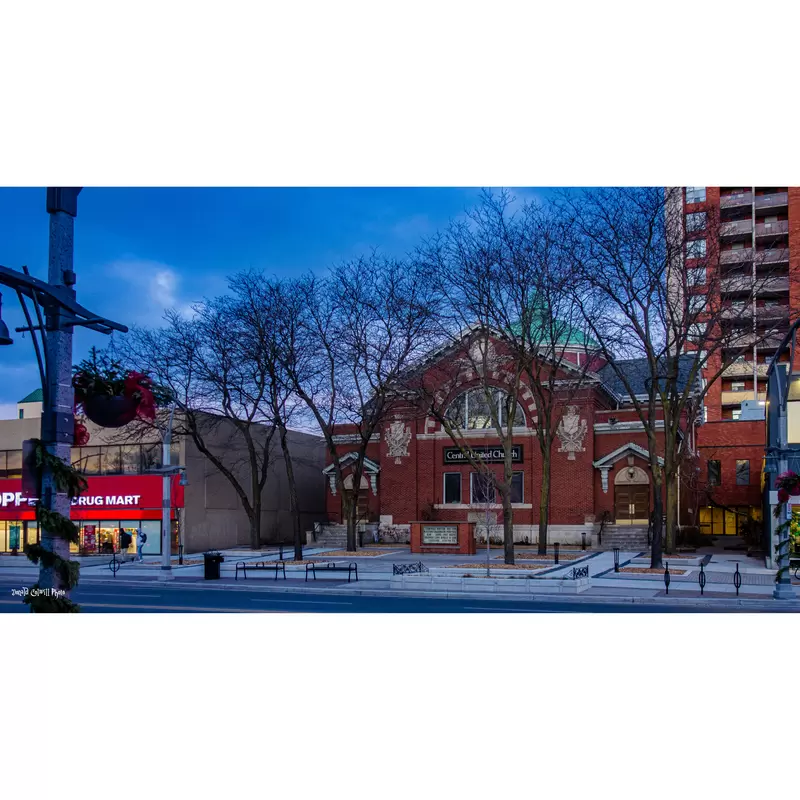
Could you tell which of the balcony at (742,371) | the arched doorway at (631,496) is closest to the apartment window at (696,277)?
the arched doorway at (631,496)

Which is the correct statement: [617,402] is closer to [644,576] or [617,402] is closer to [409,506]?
[409,506]

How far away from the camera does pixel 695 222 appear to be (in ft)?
97.0

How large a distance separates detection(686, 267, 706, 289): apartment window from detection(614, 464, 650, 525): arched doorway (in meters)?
15.3

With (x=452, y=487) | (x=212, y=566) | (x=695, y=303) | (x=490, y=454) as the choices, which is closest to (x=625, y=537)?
(x=490, y=454)

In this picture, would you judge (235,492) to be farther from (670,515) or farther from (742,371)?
(742,371)

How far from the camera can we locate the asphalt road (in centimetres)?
1923

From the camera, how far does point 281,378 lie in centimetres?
3809

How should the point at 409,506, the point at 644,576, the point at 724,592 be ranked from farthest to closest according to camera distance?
the point at 409,506
the point at 644,576
the point at 724,592

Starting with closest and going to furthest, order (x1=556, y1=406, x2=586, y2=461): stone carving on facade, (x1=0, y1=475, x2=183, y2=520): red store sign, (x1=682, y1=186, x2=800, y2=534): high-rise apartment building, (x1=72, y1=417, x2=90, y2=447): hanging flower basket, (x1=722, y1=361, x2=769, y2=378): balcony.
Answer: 1. (x1=72, y1=417, x2=90, y2=447): hanging flower basket
2. (x1=682, y1=186, x2=800, y2=534): high-rise apartment building
3. (x1=0, y1=475, x2=183, y2=520): red store sign
4. (x1=556, y1=406, x2=586, y2=461): stone carving on facade
5. (x1=722, y1=361, x2=769, y2=378): balcony

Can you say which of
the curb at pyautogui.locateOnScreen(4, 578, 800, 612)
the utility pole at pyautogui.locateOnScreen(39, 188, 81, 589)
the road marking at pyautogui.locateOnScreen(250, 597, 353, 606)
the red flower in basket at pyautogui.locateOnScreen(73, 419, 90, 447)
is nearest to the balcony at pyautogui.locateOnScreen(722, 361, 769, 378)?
the curb at pyautogui.locateOnScreen(4, 578, 800, 612)

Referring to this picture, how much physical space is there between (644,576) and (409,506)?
2227 cm

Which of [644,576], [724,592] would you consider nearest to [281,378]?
[644,576]

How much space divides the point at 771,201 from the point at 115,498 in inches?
2339

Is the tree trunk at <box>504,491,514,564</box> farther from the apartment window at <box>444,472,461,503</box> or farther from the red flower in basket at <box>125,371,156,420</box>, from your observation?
the red flower in basket at <box>125,371,156,420</box>
